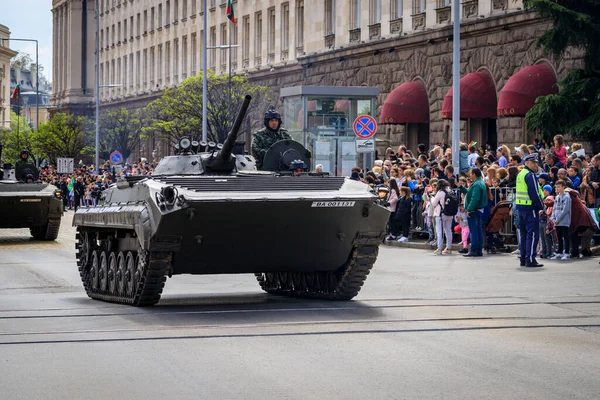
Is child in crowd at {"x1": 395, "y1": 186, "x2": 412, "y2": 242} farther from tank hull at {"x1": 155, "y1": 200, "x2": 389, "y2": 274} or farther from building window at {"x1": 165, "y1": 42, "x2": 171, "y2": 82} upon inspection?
building window at {"x1": 165, "y1": 42, "x2": 171, "y2": 82}

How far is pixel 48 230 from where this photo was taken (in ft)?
105

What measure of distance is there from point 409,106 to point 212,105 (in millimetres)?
15934

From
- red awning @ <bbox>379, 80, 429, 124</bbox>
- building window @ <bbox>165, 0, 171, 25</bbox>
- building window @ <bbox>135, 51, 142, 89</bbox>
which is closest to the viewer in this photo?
red awning @ <bbox>379, 80, 429, 124</bbox>

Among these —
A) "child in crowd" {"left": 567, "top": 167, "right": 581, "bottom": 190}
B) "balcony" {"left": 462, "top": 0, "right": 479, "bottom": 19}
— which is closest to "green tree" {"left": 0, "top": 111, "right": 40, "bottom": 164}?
"balcony" {"left": 462, "top": 0, "right": 479, "bottom": 19}

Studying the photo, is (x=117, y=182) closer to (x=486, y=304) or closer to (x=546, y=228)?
(x=486, y=304)

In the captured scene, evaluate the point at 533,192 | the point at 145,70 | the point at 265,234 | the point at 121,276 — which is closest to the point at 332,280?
the point at 265,234

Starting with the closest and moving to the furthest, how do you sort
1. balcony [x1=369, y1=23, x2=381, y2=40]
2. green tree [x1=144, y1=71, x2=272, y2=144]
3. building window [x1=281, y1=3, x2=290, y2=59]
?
balcony [x1=369, y1=23, x2=381, y2=40] < green tree [x1=144, y1=71, x2=272, y2=144] < building window [x1=281, y1=3, x2=290, y2=59]

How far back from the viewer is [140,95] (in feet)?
275

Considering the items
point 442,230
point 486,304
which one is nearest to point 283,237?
point 486,304

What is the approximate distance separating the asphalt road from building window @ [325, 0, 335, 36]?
110 feet

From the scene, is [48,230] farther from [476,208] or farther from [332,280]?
[332,280]

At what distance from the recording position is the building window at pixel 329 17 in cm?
5069

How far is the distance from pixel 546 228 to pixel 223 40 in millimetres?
48025

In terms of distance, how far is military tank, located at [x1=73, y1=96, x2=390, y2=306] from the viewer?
1359 cm
